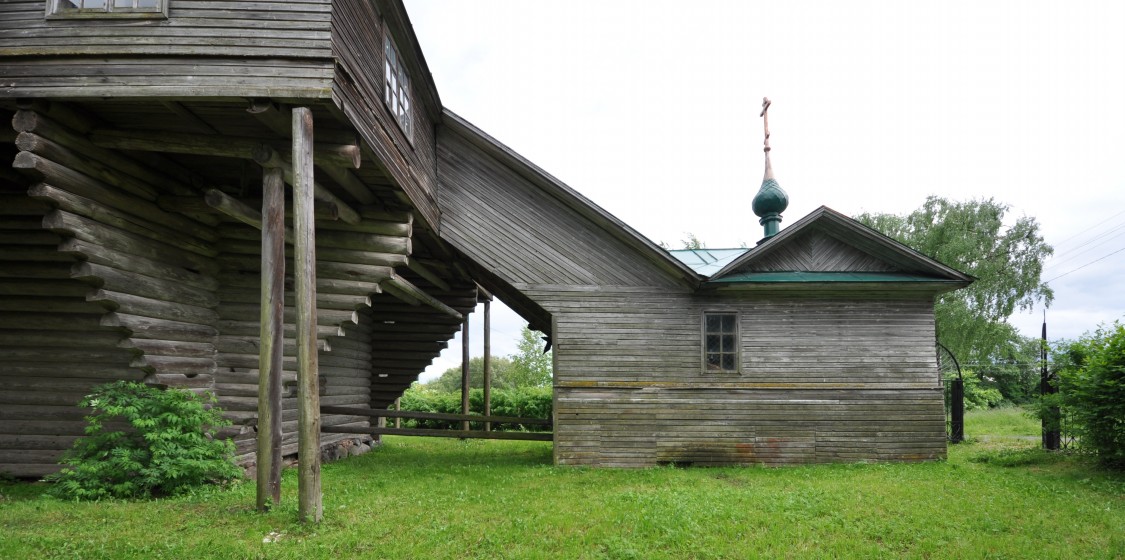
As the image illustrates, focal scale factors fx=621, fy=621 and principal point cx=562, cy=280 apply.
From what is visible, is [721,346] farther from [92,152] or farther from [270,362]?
[92,152]

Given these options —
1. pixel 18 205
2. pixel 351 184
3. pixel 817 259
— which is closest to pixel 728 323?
pixel 817 259

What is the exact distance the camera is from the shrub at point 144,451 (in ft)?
26.2

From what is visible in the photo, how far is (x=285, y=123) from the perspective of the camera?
7594mm

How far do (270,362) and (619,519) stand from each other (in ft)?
14.9

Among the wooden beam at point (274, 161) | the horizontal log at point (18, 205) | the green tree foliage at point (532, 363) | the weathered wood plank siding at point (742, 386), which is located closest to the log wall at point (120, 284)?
the horizontal log at point (18, 205)

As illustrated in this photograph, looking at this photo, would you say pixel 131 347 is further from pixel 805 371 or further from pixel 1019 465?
pixel 1019 465

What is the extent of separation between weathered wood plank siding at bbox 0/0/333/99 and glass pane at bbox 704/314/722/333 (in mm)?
8186

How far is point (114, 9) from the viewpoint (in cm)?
736

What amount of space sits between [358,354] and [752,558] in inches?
450

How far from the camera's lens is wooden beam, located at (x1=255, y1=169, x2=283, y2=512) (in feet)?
23.9

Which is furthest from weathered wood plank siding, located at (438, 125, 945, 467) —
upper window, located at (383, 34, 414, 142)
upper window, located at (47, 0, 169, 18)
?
upper window, located at (47, 0, 169, 18)

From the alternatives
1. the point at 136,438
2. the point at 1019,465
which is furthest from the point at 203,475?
the point at 1019,465

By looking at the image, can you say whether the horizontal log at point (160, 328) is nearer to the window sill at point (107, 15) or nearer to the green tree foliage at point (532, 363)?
the window sill at point (107, 15)

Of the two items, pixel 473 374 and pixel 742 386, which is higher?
pixel 742 386
